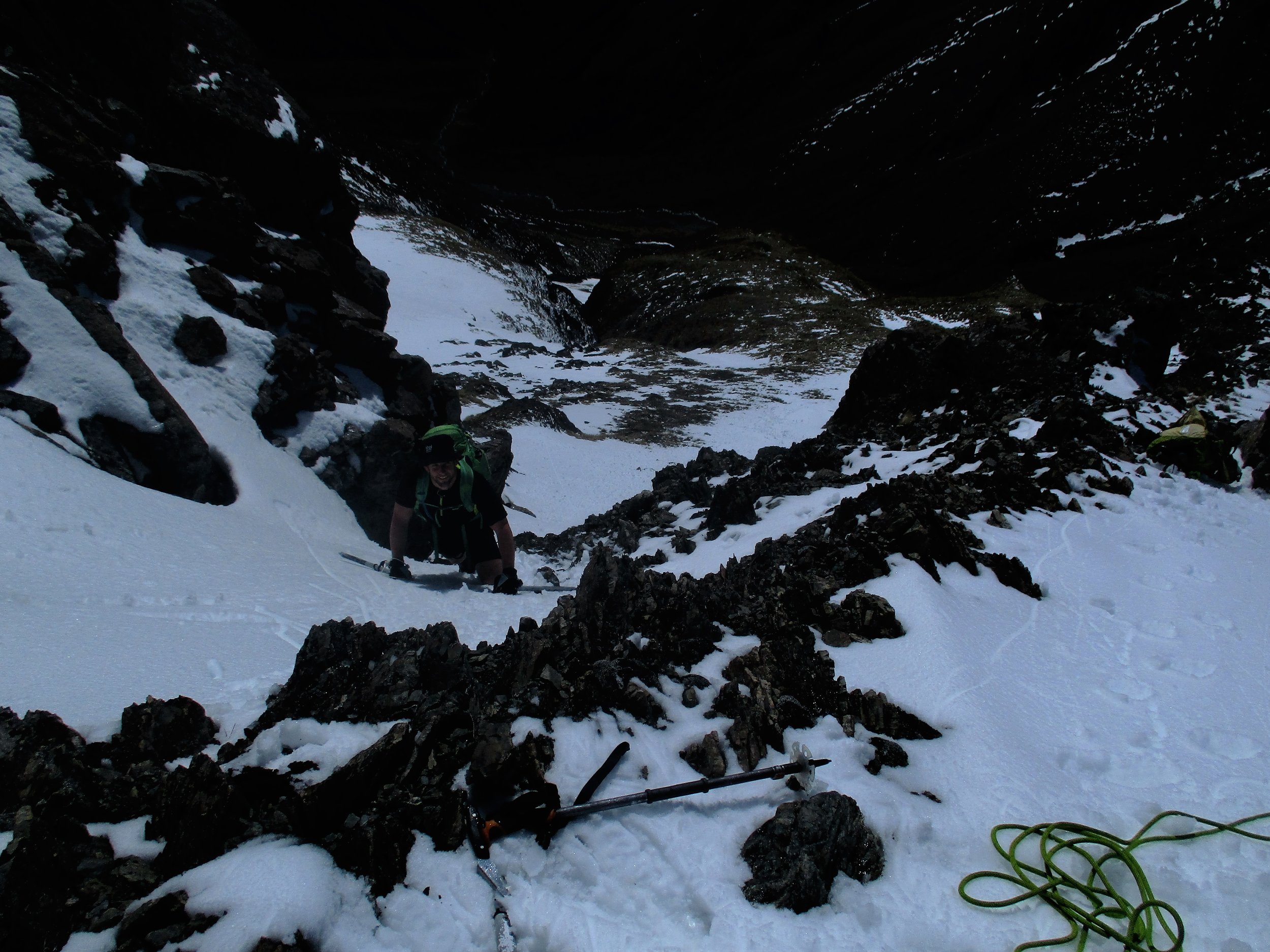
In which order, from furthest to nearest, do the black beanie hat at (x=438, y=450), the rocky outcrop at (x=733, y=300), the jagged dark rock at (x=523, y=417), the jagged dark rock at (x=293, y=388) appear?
the rocky outcrop at (x=733, y=300) → the jagged dark rock at (x=523, y=417) → the jagged dark rock at (x=293, y=388) → the black beanie hat at (x=438, y=450)

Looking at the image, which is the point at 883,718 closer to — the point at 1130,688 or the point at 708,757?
the point at 708,757

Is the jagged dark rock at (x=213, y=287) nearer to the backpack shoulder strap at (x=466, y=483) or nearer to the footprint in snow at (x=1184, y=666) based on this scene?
the backpack shoulder strap at (x=466, y=483)

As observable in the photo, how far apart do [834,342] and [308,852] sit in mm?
30648

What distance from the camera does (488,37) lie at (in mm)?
90188

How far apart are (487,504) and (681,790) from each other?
13.3 feet

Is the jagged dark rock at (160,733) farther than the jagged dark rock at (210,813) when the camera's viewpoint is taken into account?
Yes

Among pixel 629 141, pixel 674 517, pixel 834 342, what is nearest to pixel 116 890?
pixel 674 517

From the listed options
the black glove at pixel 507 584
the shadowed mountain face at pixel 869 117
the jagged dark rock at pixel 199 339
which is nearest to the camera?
the black glove at pixel 507 584

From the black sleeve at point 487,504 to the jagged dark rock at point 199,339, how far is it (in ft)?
13.0

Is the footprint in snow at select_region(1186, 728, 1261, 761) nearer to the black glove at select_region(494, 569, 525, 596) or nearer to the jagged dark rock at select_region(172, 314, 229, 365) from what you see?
the black glove at select_region(494, 569, 525, 596)

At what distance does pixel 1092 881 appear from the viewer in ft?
7.71

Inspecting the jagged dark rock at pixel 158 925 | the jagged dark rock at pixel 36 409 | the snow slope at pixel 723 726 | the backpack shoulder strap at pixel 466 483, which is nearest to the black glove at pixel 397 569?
the snow slope at pixel 723 726

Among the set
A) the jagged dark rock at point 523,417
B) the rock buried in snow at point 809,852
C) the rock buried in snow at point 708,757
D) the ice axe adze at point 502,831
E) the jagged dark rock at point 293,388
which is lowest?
the jagged dark rock at point 523,417

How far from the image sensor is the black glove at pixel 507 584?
6066 millimetres
